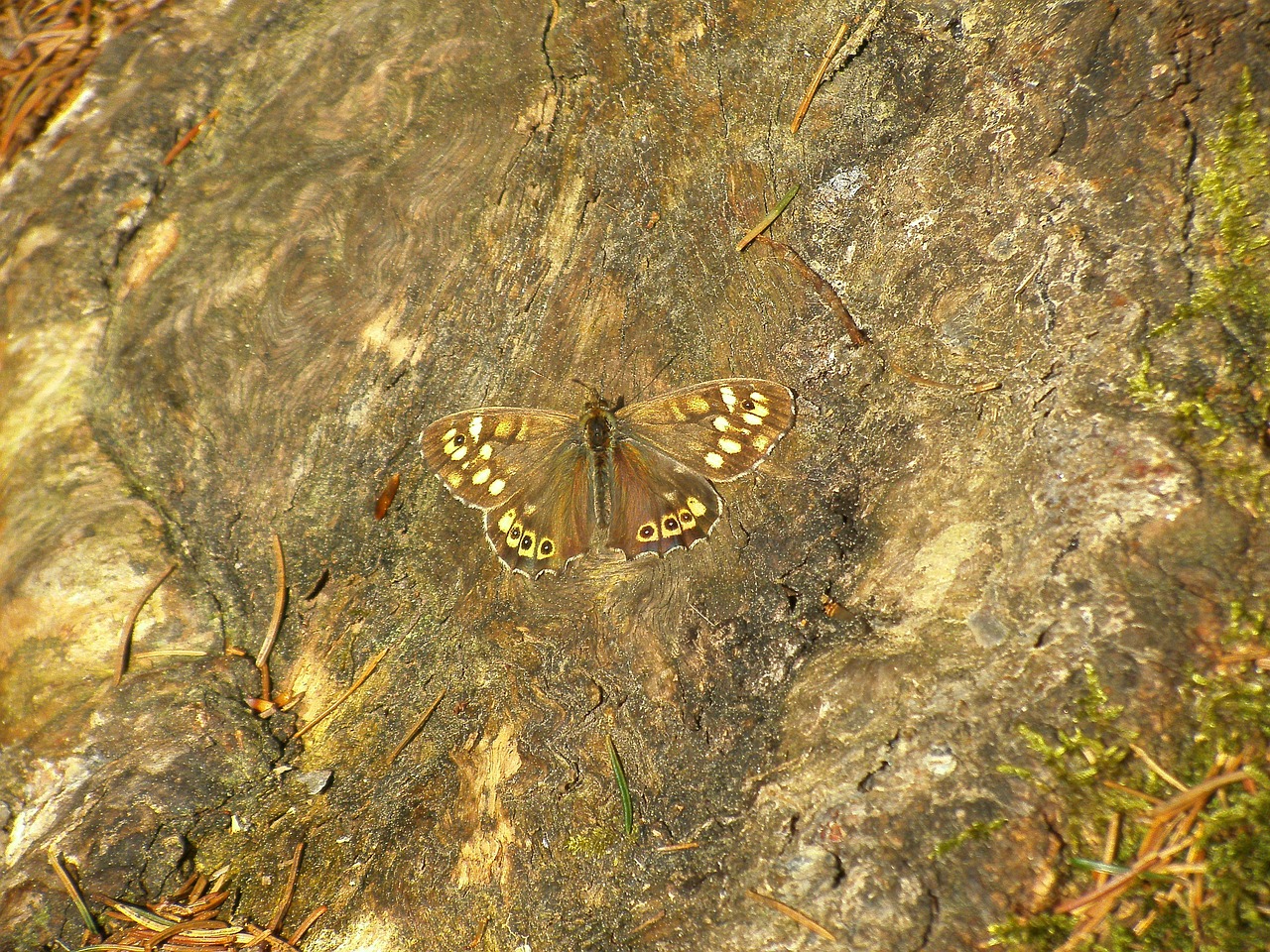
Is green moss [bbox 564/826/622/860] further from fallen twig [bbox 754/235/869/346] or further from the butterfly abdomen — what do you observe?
fallen twig [bbox 754/235/869/346]

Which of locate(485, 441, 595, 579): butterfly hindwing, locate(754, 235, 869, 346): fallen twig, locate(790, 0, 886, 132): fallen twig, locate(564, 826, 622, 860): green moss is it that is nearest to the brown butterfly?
locate(485, 441, 595, 579): butterfly hindwing

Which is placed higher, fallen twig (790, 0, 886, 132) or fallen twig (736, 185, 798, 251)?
fallen twig (790, 0, 886, 132)

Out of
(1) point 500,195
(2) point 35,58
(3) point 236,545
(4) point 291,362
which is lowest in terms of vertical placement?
(3) point 236,545

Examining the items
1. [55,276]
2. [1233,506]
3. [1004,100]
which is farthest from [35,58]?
[1233,506]

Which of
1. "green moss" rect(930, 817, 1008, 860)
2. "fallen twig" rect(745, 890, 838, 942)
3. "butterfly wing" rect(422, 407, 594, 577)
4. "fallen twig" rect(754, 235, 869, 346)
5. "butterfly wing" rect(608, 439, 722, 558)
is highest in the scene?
"fallen twig" rect(754, 235, 869, 346)

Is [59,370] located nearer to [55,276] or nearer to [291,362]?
[55,276]

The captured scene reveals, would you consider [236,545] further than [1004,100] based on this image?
Yes

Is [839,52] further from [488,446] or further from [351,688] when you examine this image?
[351,688]
